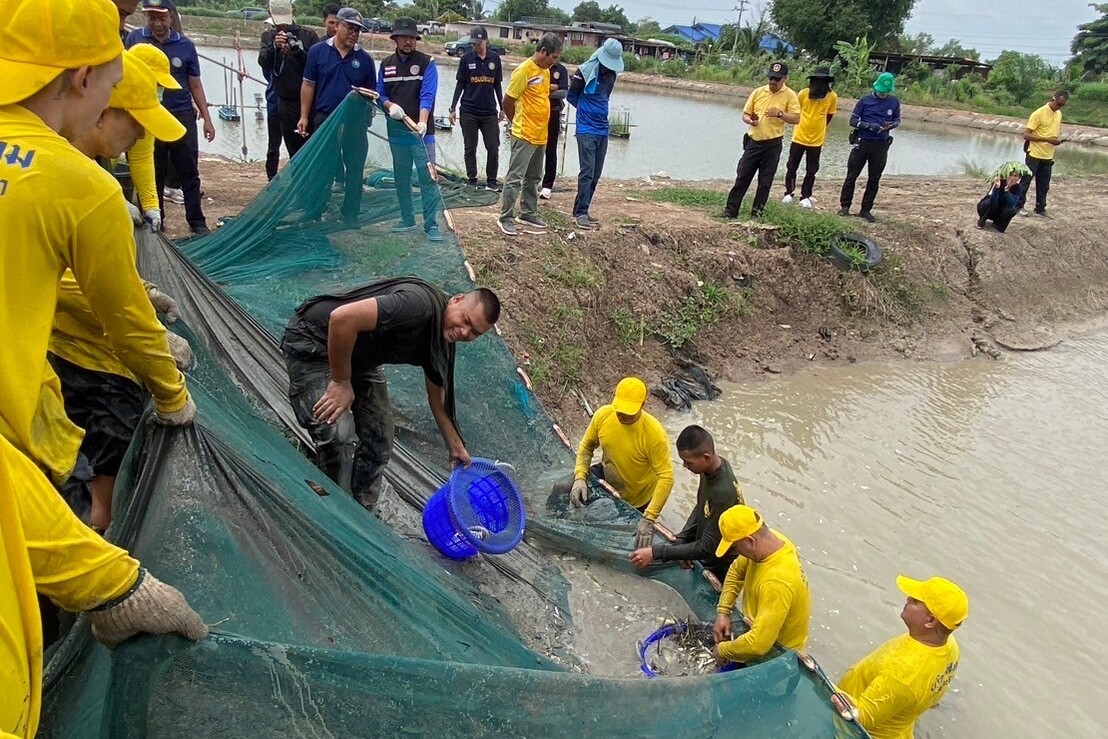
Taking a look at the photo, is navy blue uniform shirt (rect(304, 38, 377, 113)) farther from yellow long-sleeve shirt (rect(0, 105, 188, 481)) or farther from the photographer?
yellow long-sleeve shirt (rect(0, 105, 188, 481))

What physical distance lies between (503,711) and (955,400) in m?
6.35

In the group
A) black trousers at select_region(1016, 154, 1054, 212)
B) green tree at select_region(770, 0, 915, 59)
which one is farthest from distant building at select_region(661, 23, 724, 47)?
black trousers at select_region(1016, 154, 1054, 212)

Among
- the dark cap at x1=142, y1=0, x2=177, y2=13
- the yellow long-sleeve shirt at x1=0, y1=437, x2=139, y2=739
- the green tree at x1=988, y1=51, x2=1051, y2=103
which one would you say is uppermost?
the green tree at x1=988, y1=51, x2=1051, y2=103

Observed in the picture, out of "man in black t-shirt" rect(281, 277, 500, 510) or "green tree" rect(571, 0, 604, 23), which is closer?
"man in black t-shirt" rect(281, 277, 500, 510)

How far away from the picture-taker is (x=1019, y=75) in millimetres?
30938

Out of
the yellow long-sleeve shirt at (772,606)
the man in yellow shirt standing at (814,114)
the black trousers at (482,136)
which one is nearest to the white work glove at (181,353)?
the yellow long-sleeve shirt at (772,606)

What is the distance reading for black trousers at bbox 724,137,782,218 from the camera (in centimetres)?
753

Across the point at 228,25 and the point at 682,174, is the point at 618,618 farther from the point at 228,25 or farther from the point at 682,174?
the point at 228,25

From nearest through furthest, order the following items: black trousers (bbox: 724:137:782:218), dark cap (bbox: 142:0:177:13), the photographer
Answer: dark cap (bbox: 142:0:177:13)
the photographer
black trousers (bbox: 724:137:782:218)

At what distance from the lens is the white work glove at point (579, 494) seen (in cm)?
369

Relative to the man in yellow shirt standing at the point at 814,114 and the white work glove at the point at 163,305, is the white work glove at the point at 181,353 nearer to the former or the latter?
the white work glove at the point at 163,305

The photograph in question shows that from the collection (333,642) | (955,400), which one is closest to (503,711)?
(333,642)

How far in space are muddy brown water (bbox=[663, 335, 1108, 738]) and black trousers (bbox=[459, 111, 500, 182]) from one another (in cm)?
319

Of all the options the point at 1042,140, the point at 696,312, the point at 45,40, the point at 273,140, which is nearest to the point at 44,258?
the point at 45,40
